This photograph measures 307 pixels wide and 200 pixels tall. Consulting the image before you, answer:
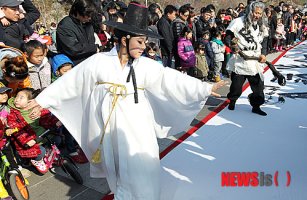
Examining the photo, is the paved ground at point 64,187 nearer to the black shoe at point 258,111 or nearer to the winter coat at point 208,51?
the black shoe at point 258,111

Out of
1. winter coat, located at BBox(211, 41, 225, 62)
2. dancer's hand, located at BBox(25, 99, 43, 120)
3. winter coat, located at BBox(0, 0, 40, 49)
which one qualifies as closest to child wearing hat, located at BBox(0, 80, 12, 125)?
dancer's hand, located at BBox(25, 99, 43, 120)

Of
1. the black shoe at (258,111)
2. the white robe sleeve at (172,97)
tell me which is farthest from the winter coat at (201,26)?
the white robe sleeve at (172,97)

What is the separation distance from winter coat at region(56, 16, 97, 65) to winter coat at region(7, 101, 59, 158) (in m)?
0.87

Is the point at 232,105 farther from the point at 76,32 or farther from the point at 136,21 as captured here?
the point at 136,21

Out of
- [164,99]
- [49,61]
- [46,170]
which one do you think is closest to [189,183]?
[164,99]

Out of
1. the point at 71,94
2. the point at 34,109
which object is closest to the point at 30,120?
the point at 34,109

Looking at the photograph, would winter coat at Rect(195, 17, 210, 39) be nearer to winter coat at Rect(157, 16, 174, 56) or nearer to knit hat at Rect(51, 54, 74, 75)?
winter coat at Rect(157, 16, 174, 56)

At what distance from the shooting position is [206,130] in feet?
13.3

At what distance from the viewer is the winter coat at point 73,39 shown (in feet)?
11.3

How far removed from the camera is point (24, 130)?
285 centimetres

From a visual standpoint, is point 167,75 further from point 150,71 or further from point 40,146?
point 40,146

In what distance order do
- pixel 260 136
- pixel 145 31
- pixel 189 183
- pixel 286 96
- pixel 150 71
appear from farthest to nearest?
1. pixel 286 96
2. pixel 260 136
3. pixel 189 183
4. pixel 150 71
5. pixel 145 31

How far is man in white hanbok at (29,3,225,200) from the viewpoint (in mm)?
2168

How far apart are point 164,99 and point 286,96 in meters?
3.73
